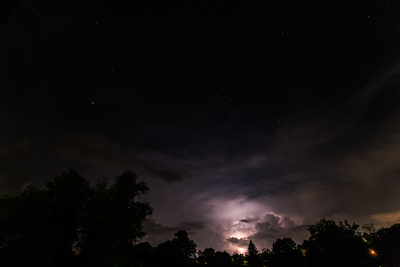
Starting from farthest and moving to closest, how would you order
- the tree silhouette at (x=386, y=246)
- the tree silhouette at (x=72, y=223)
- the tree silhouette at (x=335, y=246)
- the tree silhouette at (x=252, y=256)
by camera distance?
the tree silhouette at (x=252, y=256) → the tree silhouette at (x=386, y=246) → the tree silhouette at (x=335, y=246) → the tree silhouette at (x=72, y=223)

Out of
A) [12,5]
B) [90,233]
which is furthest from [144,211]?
[12,5]

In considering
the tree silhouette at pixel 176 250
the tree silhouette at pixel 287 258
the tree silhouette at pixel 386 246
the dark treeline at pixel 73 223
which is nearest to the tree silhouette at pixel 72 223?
the dark treeline at pixel 73 223

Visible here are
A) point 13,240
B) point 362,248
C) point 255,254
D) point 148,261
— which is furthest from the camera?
point 255,254

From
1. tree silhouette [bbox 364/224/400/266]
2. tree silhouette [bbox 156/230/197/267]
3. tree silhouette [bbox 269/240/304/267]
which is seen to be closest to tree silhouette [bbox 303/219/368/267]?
tree silhouette [bbox 269/240/304/267]

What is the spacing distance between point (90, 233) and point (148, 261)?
36248 mm

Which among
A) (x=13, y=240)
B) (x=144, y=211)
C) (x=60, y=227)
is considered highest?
(x=144, y=211)

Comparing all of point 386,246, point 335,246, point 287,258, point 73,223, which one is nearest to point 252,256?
point 287,258

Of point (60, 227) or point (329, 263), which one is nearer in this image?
point (60, 227)

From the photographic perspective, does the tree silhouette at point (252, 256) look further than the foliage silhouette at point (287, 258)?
Yes

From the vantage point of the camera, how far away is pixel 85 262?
25.2 meters

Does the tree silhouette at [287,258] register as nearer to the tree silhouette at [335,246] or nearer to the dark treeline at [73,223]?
the tree silhouette at [335,246]

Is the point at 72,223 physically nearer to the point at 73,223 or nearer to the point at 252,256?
the point at 73,223

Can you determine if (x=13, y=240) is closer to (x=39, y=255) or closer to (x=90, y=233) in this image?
(x=39, y=255)

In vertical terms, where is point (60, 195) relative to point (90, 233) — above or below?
above
